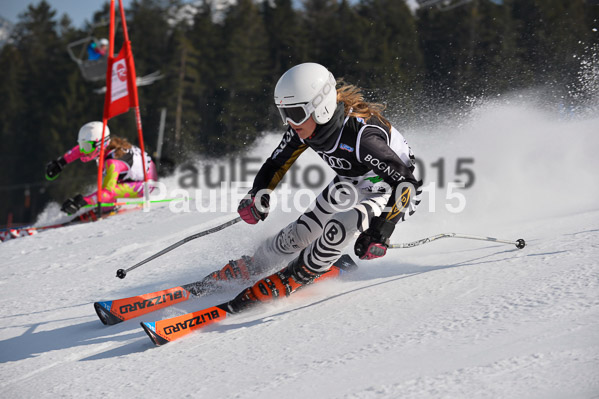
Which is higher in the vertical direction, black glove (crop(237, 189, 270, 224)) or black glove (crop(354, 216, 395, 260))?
black glove (crop(237, 189, 270, 224))

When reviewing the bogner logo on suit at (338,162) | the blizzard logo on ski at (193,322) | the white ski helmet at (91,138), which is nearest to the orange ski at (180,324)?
the blizzard logo on ski at (193,322)

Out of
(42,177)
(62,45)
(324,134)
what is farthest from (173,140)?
(324,134)

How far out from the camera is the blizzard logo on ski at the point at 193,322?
3075 millimetres

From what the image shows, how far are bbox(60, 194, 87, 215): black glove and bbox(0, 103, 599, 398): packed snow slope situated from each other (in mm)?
2516

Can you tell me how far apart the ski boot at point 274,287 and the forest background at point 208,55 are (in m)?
13.6

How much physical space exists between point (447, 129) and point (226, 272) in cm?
505

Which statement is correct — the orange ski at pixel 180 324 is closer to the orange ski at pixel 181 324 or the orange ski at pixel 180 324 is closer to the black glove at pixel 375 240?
the orange ski at pixel 181 324

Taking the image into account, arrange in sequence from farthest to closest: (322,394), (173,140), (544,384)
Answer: (173,140), (322,394), (544,384)

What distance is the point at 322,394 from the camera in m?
2.18

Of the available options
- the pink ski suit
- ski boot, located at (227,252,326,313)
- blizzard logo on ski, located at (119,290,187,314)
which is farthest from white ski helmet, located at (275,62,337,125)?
the pink ski suit

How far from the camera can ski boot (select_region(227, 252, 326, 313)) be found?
338 centimetres

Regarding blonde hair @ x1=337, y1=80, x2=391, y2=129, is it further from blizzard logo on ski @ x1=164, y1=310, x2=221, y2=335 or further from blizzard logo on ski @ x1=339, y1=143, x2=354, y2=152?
blizzard logo on ski @ x1=164, y1=310, x2=221, y2=335

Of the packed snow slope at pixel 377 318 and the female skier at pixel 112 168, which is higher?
the female skier at pixel 112 168

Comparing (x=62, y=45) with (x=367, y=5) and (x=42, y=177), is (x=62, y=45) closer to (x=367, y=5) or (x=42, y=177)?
(x=42, y=177)
